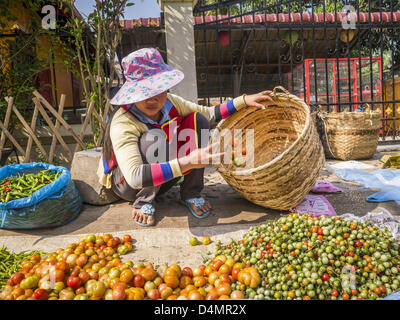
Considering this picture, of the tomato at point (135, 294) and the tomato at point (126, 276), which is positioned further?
the tomato at point (126, 276)

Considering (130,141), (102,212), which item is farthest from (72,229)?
(130,141)

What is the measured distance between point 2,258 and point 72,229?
578mm

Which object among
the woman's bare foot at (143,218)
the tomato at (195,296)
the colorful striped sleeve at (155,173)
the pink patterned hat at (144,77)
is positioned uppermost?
the pink patterned hat at (144,77)

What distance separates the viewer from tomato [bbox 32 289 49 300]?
1.36 meters

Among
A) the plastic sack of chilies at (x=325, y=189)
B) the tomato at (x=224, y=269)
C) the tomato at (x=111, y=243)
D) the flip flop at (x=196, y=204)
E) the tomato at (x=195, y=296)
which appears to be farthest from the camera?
the plastic sack of chilies at (x=325, y=189)

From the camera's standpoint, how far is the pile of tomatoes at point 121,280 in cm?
139

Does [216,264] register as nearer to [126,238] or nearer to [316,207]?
[126,238]

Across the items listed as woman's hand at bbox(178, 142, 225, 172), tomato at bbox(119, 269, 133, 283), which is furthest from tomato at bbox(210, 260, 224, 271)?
woman's hand at bbox(178, 142, 225, 172)

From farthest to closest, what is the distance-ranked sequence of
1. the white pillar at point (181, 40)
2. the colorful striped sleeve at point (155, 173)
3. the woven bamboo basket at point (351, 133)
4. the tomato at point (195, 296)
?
the woven bamboo basket at point (351, 133) < the white pillar at point (181, 40) < the colorful striped sleeve at point (155, 173) < the tomato at point (195, 296)

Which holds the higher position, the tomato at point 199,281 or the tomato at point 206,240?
the tomato at point 206,240

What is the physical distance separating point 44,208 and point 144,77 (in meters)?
1.26

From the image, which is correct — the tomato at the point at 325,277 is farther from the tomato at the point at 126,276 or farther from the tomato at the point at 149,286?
the tomato at the point at 126,276

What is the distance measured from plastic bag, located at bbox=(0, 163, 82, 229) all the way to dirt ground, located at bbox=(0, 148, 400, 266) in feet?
0.22

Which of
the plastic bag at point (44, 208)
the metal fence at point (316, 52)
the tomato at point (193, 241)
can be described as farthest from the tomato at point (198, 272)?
the metal fence at point (316, 52)
